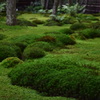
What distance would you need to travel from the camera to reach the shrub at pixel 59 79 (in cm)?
523

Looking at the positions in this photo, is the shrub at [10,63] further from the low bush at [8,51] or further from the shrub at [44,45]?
the shrub at [44,45]

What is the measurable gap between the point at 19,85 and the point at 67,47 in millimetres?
5437

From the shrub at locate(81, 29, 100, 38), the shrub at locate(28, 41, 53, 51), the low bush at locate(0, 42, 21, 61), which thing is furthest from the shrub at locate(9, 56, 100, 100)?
the shrub at locate(81, 29, 100, 38)

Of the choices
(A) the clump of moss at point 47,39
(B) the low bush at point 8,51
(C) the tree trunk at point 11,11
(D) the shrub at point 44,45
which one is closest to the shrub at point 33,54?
(B) the low bush at point 8,51

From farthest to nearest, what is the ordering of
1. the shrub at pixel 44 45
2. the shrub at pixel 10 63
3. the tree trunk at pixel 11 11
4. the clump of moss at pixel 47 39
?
1. the tree trunk at pixel 11 11
2. the clump of moss at pixel 47 39
3. the shrub at pixel 44 45
4. the shrub at pixel 10 63

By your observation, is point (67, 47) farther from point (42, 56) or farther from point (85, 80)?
point (85, 80)

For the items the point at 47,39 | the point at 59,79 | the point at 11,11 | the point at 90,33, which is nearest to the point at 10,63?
the point at 59,79

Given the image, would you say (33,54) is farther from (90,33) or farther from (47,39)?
(90,33)

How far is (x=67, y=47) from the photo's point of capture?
11195mm

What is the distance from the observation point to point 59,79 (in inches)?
220

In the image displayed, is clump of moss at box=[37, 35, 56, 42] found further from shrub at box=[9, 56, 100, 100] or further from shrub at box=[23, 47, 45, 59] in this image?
shrub at box=[9, 56, 100, 100]

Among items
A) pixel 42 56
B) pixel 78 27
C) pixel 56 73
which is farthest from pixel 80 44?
pixel 56 73

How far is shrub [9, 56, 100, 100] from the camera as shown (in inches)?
206

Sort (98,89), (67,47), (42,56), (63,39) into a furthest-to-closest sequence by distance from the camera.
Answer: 1. (63,39)
2. (67,47)
3. (42,56)
4. (98,89)
